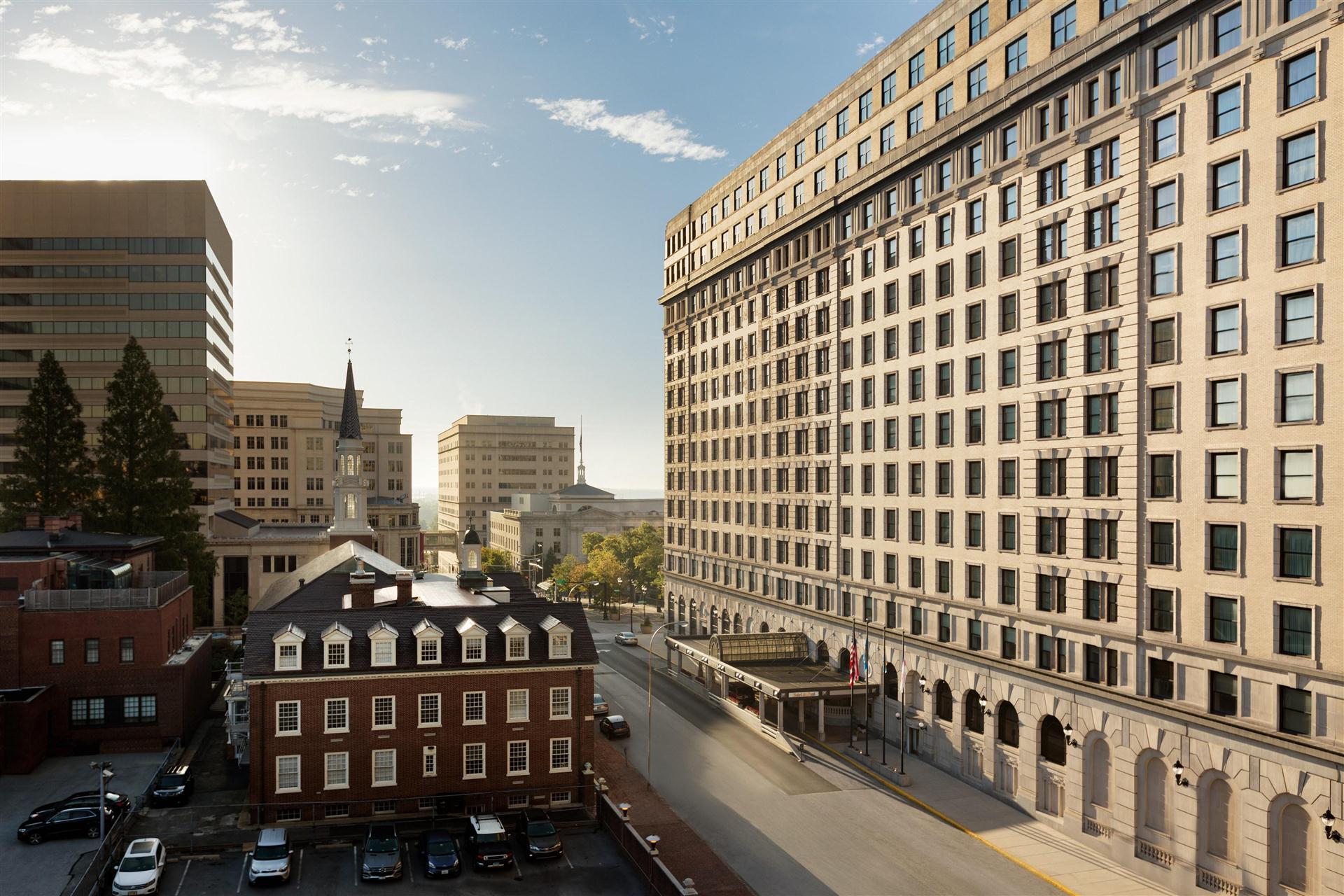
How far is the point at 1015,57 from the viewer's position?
54188mm

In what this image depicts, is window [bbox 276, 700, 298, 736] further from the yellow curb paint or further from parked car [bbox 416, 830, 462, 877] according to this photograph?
the yellow curb paint

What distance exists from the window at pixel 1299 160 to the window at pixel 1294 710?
69.1 feet

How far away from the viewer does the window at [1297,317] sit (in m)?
37.5

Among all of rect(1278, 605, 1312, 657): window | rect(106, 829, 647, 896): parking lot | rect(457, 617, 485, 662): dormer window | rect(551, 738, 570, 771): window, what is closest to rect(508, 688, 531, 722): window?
rect(551, 738, 570, 771): window

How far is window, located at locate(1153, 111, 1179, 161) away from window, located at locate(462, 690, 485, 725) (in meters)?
43.3

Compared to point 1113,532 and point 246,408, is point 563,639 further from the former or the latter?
point 246,408

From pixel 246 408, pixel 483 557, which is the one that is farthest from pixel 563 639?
pixel 483 557

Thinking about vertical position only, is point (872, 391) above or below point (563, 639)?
above

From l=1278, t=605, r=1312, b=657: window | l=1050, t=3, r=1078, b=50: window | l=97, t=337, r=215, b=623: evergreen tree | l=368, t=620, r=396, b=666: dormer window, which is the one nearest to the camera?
l=1278, t=605, r=1312, b=657: window

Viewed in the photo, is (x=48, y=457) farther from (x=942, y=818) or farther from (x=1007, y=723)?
(x=1007, y=723)

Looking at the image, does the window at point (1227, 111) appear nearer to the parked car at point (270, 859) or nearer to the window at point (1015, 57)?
the window at point (1015, 57)

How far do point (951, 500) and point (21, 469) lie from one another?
78.8 meters

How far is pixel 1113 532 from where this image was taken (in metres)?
46.6

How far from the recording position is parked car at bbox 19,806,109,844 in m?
40.9
